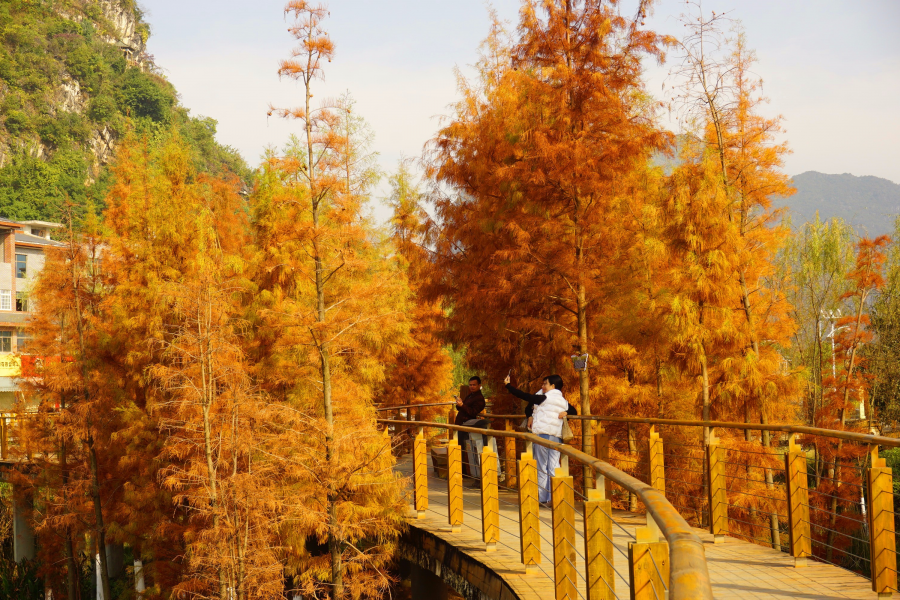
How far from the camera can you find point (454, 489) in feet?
28.5

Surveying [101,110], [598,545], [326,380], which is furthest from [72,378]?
[101,110]

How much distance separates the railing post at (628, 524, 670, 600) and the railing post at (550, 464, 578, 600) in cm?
182

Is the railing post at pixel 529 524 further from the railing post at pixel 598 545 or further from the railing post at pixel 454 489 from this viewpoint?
the railing post at pixel 454 489

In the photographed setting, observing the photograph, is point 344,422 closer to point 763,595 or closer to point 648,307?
point 648,307

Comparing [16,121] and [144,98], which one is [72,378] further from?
[144,98]

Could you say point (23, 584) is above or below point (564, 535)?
below

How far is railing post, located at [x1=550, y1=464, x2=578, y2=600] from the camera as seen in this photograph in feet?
17.0

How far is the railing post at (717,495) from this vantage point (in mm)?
7086

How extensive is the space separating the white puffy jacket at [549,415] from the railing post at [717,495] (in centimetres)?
188

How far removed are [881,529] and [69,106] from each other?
341 ft

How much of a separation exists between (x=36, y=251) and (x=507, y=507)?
4637 centimetres

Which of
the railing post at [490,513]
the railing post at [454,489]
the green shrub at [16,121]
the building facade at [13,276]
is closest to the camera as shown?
the railing post at [490,513]

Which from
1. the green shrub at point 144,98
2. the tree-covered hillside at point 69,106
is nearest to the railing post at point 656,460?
the tree-covered hillside at point 69,106

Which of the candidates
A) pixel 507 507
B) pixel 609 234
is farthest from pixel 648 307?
pixel 507 507
